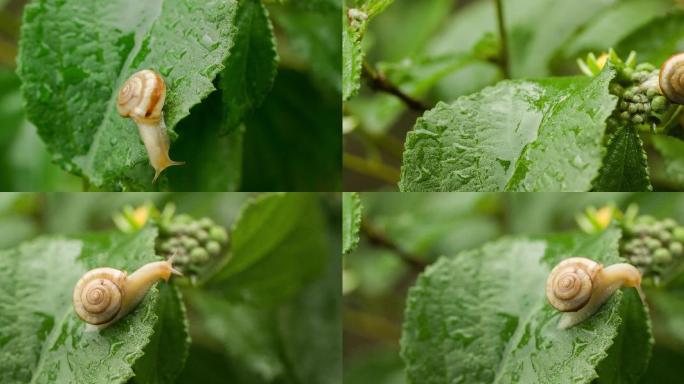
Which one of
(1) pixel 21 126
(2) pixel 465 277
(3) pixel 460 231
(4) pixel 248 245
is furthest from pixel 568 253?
(1) pixel 21 126

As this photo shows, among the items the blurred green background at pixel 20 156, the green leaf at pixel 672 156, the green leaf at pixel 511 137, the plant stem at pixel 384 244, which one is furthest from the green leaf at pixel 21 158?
the green leaf at pixel 672 156

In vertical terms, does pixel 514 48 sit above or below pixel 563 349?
above

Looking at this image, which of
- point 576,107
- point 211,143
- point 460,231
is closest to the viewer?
point 576,107

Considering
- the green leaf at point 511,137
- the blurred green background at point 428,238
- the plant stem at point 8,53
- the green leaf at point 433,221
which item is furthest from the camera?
the plant stem at point 8,53

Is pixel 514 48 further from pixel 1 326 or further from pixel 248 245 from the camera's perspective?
pixel 1 326

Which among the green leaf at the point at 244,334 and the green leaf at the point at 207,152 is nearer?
the green leaf at the point at 207,152

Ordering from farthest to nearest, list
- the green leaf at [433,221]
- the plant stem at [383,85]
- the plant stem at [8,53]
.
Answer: the plant stem at [8,53], the green leaf at [433,221], the plant stem at [383,85]

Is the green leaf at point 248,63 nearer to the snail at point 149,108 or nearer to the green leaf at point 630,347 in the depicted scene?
the snail at point 149,108
